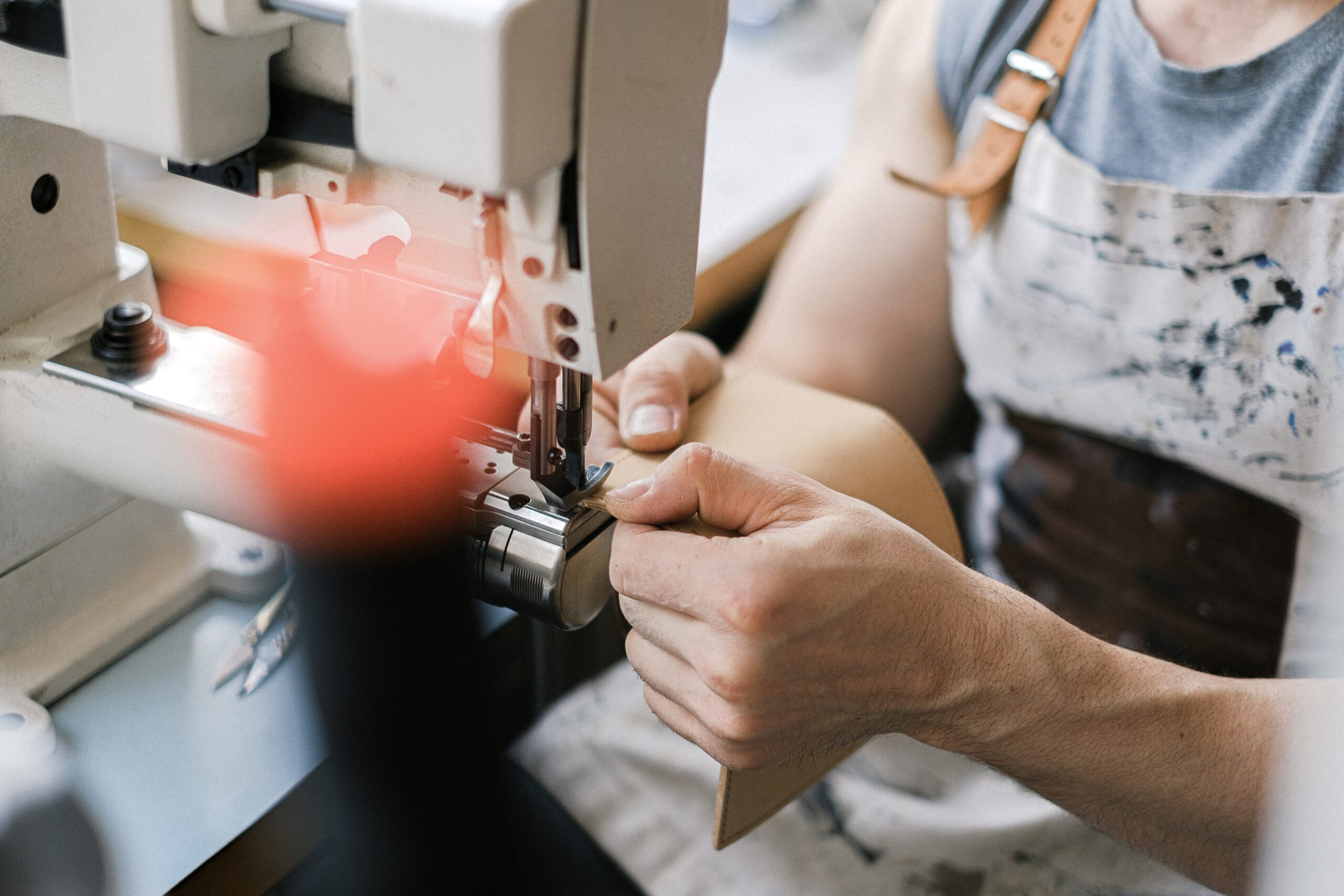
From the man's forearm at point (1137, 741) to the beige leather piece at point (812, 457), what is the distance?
0.45ft

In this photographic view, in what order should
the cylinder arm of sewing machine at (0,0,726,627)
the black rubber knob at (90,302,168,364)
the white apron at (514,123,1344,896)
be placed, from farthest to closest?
the white apron at (514,123,1344,896) < the black rubber knob at (90,302,168,364) < the cylinder arm of sewing machine at (0,0,726,627)

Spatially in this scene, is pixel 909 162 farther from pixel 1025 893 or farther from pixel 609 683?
pixel 1025 893

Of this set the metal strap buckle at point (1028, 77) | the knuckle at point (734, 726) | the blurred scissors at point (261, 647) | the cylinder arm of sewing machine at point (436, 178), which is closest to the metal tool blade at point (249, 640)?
the blurred scissors at point (261, 647)

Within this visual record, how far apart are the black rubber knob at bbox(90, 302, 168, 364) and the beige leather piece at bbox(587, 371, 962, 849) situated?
327 mm

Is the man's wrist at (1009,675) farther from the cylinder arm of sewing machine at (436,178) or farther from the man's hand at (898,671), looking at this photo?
the cylinder arm of sewing machine at (436,178)

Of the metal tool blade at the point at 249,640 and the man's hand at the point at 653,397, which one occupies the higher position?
the man's hand at the point at 653,397

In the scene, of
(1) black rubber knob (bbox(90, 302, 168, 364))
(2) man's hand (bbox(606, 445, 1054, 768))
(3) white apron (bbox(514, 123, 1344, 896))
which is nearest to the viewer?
(2) man's hand (bbox(606, 445, 1054, 768))

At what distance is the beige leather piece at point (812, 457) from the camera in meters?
0.82

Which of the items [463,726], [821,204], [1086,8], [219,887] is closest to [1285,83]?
[1086,8]

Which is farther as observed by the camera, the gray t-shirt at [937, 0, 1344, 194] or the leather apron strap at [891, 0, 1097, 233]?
the leather apron strap at [891, 0, 1097, 233]

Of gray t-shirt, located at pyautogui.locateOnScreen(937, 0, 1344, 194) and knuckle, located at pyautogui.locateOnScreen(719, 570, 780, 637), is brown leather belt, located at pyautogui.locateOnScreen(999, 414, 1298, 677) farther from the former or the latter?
knuckle, located at pyautogui.locateOnScreen(719, 570, 780, 637)

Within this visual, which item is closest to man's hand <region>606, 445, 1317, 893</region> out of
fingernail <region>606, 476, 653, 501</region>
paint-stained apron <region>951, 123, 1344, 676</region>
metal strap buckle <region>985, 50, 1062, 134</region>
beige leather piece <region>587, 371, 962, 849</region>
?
fingernail <region>606, 476, 653, 501</region>

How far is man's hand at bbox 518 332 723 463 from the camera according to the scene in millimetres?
848

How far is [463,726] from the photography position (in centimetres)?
93
